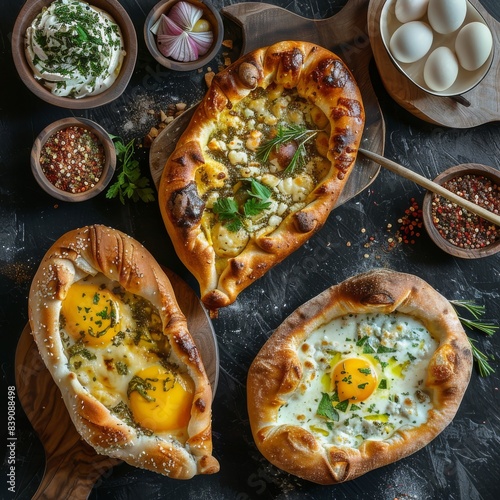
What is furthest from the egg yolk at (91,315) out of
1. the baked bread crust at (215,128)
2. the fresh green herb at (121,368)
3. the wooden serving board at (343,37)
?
the wooden serving board at (343,37)

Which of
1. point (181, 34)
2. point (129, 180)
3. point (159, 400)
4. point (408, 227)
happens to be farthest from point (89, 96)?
point (408, 227)

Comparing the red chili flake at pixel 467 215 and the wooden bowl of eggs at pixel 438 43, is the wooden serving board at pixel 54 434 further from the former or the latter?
the wooden bowl of eggs at pixel 438 43

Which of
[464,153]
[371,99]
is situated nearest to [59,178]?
[371,99]

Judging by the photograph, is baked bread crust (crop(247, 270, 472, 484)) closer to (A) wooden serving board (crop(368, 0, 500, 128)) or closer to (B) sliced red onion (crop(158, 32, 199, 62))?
(A) wooden serving board (crop(368, 0, 500, 128))

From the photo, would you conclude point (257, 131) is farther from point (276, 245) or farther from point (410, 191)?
point (410, 191)

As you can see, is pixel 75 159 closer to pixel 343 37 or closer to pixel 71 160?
pixel 71 160

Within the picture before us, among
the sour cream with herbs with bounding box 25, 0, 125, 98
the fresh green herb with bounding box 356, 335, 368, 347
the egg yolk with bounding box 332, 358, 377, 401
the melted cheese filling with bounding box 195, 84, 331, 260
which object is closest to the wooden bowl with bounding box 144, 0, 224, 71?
the sour cream with herbs with bounding box 25, 0, 125, 98
